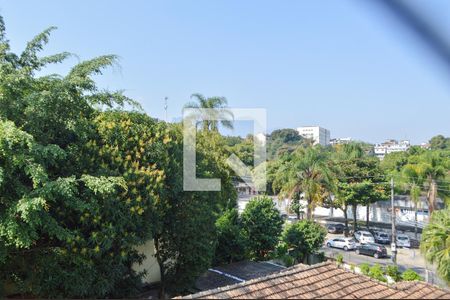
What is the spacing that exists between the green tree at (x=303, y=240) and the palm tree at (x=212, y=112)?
559cm

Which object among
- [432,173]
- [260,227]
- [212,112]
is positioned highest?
[212,112]

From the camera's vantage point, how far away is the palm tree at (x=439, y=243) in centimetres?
1029

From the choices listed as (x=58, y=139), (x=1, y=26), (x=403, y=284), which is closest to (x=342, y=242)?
(x=403, y=284)

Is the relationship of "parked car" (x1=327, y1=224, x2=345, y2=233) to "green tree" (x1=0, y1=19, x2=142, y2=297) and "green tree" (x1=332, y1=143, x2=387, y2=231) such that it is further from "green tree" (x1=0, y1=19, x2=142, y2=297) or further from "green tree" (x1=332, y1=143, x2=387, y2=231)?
"green tree" (x1=0, y1=19, x2=142, y2=297)

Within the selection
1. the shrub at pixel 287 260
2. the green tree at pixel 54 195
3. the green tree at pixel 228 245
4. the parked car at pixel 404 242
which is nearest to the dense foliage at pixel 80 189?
the green tree at pixel 54 195

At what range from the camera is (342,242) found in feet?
77.4

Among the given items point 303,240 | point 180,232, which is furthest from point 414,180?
point 180,232

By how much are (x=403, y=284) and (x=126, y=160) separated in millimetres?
5903

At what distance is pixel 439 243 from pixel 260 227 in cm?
695

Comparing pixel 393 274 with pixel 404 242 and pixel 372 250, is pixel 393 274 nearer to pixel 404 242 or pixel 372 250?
pixel 372 250

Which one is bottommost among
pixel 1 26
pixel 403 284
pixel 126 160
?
pixel 403 284

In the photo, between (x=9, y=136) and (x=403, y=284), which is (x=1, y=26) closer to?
(x=9, y=136)

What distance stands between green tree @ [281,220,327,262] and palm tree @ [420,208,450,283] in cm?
566

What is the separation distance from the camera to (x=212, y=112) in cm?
1753
